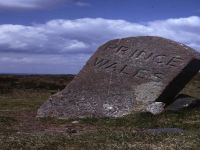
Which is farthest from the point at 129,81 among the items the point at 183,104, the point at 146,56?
the point at 183,104

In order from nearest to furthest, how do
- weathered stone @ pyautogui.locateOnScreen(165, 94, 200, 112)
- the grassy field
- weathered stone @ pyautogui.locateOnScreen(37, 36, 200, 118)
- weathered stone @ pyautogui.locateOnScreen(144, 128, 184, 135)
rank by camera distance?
the grassy field
weathered stone @ pyautogui.locateOnScreen(144, 128, 184, 135)
weathered stone @ pyautogui.locateOnScreen(37, 36, 200, 118)
weathered stone @ pyautogui.locateOnScreen(165, 94, 200, 112)

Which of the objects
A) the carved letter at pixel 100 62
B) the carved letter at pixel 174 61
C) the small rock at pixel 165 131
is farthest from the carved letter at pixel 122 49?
the small rock at pixel 165 131

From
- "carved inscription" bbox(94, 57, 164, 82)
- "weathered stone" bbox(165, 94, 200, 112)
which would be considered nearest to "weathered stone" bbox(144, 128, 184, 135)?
"weathered stone" bbox(165, 94, 200, 112)

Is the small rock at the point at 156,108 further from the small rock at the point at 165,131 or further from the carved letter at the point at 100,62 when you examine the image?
the small rock at the point at 165,131

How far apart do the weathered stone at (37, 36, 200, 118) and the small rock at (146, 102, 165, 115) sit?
0.96 ft

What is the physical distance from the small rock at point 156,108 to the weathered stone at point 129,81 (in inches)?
11.5

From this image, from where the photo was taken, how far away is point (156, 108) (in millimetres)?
27344

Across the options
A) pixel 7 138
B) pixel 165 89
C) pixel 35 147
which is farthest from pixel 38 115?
pixel 35 147

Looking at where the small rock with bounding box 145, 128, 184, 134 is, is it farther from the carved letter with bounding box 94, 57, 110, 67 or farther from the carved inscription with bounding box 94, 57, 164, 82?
the carved letter with bounding box 94, 57, 110, 67

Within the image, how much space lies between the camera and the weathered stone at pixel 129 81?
91.9ft

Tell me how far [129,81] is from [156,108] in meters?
2.44

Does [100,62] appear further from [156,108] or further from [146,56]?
[156,108]

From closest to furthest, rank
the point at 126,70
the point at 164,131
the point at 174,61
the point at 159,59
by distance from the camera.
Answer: the point at 164,131 → the point at 174,61 → the point at 159,59 → the point at 126,70

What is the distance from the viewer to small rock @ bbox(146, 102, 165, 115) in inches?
1069
